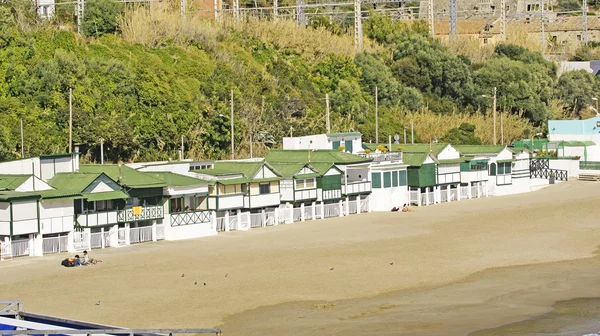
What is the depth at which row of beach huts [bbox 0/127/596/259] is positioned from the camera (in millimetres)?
36656

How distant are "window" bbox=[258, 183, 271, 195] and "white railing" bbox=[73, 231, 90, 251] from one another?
8787mm

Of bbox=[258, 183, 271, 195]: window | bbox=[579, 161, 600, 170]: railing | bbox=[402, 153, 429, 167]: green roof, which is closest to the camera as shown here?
bbox=[258, 183, 271, 195]: window

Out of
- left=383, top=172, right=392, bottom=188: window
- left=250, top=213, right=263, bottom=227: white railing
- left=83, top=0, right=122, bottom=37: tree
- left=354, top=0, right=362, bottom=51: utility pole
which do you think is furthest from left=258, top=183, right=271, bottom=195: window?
left=354, top=0, right=362, bottom=51: utility pole

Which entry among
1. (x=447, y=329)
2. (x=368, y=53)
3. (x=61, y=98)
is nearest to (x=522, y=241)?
(x=447, y=329)

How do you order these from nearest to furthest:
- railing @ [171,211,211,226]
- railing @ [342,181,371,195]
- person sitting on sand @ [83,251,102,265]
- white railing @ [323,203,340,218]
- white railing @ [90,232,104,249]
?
1. person sitting on sand @ [83,251,102,265]
2. white railing @ [90,232,104,249]
3. railing @ [171,211,211,226]
4. white railing @ [323,203,340,218]
5. railing @ [342,181,371,195]

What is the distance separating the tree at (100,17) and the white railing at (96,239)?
1220 inches

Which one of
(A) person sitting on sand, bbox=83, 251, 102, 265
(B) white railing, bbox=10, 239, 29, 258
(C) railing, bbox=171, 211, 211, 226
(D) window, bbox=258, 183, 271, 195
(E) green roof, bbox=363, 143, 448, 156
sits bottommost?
(A) person sitting on sand, bbox=83, 251, 102, 265

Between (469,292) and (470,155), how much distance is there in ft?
82.3

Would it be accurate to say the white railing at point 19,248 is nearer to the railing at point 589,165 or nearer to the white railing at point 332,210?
the white railing at point 332,210

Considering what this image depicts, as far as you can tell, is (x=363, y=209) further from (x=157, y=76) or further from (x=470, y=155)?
(x=157, y=76)

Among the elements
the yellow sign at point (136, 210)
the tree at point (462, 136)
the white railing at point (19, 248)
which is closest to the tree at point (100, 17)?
the tree at point (462, 136)

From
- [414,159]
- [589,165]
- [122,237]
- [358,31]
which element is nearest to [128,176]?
[122,237]

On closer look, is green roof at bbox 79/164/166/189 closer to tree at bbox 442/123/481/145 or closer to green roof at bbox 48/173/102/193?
green roof at bbox 48/173/102/193

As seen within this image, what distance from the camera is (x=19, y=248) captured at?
35.9 meters
